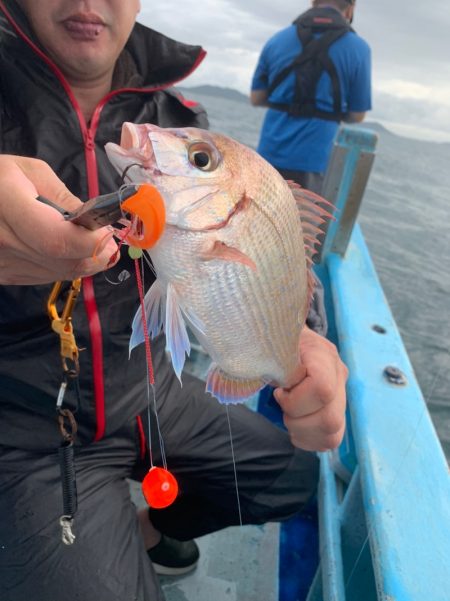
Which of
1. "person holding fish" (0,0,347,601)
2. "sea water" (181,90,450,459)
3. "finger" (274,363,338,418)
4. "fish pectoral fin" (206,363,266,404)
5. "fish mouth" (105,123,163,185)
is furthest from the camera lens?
"sea water" (181,90,450,459)

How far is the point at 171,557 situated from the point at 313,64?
13.4ft

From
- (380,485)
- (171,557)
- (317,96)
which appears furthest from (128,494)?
(317,96)

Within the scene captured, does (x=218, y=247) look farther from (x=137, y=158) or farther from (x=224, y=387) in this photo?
(x=224, y=387)

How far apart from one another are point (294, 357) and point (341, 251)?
8.99 ft

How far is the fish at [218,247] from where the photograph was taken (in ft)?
3.59

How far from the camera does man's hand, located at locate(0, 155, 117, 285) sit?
0.93 m

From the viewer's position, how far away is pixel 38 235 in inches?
36.9

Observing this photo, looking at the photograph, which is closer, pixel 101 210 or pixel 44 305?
pixel 101 210

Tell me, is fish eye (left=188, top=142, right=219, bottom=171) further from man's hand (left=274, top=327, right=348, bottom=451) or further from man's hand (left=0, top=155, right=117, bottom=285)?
man's hand (left=274, top=327, right=348, bottom=451)

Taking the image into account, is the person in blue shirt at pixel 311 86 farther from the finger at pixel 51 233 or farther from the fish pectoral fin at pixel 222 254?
the finger at pixel 51 233

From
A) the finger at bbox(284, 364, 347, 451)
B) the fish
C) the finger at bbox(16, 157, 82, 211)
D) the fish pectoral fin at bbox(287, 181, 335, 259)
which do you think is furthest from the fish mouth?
the finger at bbox(284, 364, 347, 451)

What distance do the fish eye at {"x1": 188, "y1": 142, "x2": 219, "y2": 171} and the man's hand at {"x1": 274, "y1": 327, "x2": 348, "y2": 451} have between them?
0.74 m

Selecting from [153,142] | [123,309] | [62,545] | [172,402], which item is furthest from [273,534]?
[153,142]

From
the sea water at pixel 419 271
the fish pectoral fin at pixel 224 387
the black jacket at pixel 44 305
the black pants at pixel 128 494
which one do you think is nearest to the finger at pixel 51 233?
the fish pectoral fin at pixel 224 387
